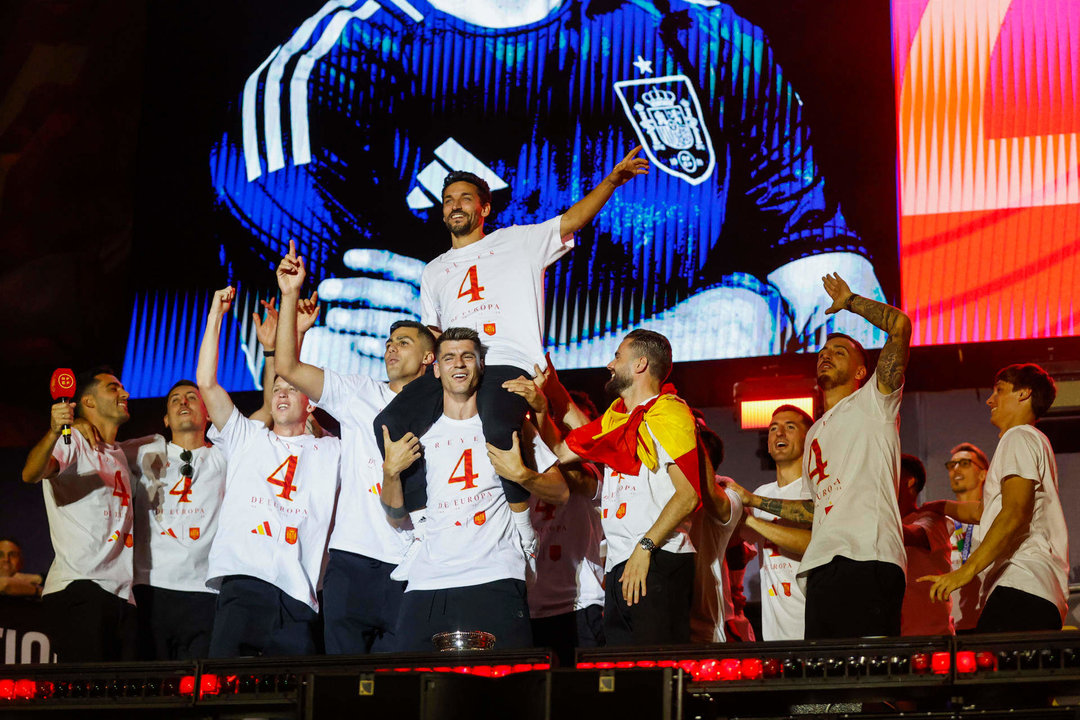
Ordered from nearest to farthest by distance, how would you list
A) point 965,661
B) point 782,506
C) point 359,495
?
point 965,661 → point 782,506 → point 359,495

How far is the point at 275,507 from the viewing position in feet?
19.3

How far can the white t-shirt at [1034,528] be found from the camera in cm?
487

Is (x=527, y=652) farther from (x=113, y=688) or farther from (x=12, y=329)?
(x=12, y=329)

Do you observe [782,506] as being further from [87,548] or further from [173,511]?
[87,548]

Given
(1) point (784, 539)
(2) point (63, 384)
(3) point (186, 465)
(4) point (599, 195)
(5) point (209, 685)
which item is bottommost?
(5) point (209, 685)

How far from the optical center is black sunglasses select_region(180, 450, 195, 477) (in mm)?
6305

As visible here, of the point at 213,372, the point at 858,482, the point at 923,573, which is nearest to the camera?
the point at 858,482

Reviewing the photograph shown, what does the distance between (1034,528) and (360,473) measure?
287 centimetres

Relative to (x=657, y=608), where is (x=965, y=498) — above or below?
above

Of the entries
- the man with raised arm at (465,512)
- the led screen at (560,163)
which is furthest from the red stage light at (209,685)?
the led screen at (560,163)

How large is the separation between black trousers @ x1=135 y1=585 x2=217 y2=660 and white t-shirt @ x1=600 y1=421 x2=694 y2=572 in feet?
7.25

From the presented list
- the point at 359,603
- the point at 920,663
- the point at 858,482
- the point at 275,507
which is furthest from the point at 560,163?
the point at 920,663

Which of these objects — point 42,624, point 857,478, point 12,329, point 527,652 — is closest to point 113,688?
point 527,652

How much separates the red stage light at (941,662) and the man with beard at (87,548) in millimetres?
3708
